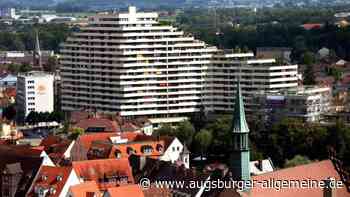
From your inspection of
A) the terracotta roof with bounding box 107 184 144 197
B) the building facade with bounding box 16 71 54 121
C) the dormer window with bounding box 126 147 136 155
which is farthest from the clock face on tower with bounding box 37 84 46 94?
the terracotta roof with bounding box 107 184 144 197

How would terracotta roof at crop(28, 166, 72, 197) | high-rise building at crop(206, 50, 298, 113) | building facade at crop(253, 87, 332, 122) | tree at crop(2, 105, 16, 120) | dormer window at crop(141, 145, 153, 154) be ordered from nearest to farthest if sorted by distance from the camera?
terracotta roof at crop(28, 166, 72, 197) → dormer window at crop(141, 145, 153, 154) → building facade at crop(253, 87, 332, 122) → high-rise building at crop(206, 50, 298, 113) → tree at crop(2, 105, 16, 120)

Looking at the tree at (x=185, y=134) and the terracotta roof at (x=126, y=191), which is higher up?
the terracotta roof at (x=126, y=191)

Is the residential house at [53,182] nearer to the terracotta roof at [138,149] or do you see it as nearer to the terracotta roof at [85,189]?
the terracotta roof at [85,189]

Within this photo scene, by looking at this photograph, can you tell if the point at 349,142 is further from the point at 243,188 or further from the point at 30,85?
the point at 30,85

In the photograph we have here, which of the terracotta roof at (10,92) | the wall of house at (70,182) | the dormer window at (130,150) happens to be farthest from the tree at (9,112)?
the wall of house at (70,182)

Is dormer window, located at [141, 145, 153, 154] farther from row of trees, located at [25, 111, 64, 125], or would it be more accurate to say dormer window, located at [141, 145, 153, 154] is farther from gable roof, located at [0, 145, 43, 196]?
row of trees, located at [25, 111, 64, 125]

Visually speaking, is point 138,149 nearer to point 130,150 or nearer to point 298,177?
point 130,150

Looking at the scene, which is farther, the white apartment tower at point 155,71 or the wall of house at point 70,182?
the white apartment tower at point 155,71
